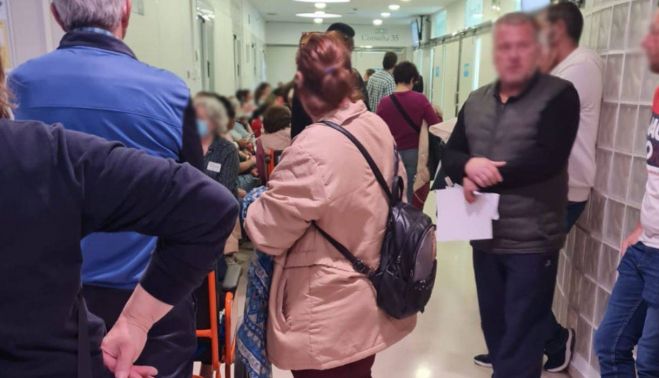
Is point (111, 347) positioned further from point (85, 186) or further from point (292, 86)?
point (292, 86)

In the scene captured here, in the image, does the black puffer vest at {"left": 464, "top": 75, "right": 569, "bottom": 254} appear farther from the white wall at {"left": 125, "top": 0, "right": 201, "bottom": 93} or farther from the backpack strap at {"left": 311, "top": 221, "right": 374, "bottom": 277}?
the white wall at {"left": 125, "top": 0, "right": 201, "bottom": 93}

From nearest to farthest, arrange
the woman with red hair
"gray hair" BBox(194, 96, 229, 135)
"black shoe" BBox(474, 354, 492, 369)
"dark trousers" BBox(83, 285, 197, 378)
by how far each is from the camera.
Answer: "gray hair" BBox(194, 96, 229, 135)
"dark trousers" BBox(83, 285, 197, 378)
the woman with red hair
"black shoe" BBox(474, 354, 492, 369)

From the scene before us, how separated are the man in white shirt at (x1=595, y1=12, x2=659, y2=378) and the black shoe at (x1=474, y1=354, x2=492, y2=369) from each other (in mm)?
692

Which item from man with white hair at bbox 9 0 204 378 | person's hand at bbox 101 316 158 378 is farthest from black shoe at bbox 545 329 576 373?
man with white hair at bbox 9 0 204 378

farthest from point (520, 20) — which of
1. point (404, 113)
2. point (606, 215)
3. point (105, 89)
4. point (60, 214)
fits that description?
point (404, 113)

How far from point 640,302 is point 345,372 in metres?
0.83

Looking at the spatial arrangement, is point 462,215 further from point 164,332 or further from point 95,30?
point 95,30

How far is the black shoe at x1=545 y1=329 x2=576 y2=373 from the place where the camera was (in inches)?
78.6

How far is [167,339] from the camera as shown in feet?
2.98

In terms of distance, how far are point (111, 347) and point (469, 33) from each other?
58cm

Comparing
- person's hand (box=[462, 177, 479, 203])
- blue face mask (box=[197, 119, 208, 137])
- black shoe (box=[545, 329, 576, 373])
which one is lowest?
black shoe (box=[545, 329, 576, 373])

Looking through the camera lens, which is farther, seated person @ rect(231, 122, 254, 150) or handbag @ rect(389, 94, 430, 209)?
handbag @ rect(389, 94, 430, 209)

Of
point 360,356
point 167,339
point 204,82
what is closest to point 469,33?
point 204,82

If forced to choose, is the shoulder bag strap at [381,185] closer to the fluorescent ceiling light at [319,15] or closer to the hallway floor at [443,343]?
the fluorescent ceiling light at [319,15]
